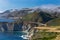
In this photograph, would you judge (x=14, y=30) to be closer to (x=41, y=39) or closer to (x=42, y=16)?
(x=42, y=16)

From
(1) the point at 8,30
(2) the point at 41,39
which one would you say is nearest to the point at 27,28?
(1) the point at 8,30

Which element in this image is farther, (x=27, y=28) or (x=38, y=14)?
(x=38, y=14)

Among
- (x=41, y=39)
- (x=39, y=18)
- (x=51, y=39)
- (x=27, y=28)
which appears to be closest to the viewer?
(x=51, y=39)

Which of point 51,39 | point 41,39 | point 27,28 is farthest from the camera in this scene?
point 27,28

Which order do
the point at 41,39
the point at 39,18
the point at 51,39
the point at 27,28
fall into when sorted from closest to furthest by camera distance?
the point at 51,39
the point at 41,39
the point at 27,28
the point at 39,18

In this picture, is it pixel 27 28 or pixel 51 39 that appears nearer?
pixel 51 39

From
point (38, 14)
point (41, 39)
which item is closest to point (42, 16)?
point (38, 14)

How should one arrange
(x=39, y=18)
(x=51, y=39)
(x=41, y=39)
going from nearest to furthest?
(x=51, y=39) < (x=41, y=39) < (x=39, y=18)

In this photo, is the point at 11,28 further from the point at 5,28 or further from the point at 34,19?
the point at 34,19
